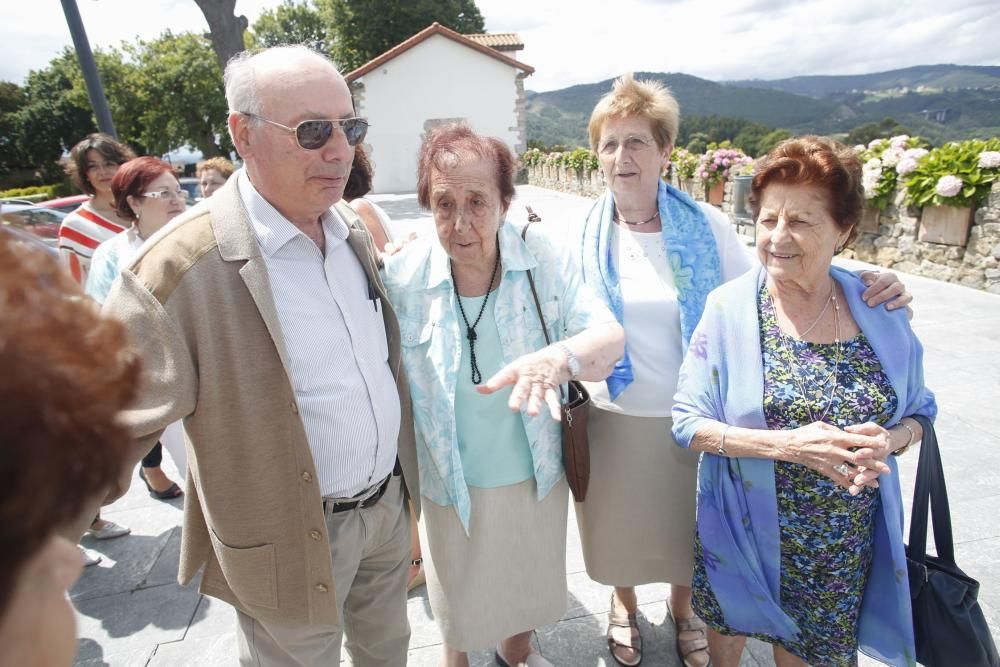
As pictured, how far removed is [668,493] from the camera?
90.2 inches

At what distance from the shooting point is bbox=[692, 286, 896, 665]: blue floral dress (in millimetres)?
1738

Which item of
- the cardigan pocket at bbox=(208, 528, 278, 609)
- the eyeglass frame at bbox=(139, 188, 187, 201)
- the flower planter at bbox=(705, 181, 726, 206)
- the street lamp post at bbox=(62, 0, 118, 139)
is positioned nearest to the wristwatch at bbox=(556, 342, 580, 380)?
the cardigan pocket at bbox=(208, 528, 278, 609)

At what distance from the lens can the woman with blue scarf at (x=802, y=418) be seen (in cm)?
174

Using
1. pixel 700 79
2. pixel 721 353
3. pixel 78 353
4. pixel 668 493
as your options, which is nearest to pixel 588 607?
pixel 668 493

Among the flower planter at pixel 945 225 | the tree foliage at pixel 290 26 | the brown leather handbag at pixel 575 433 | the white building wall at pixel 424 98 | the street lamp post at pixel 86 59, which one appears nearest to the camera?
the brown leather handbag at pixel 575 433

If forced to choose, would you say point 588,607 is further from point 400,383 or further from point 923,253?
point 923,253

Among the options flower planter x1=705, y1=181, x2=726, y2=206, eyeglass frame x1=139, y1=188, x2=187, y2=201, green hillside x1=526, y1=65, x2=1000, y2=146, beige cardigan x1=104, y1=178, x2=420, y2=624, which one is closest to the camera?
beige cardigan x1=104, y1=178, x2=420, y2=624

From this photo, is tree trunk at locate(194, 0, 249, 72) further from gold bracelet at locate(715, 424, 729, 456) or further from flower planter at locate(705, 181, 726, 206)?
gold bracelet at locate(715, 424, 729, 456)

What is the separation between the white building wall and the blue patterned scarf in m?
25.2

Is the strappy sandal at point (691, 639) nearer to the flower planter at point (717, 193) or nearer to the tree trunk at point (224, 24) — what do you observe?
the flower planter at point (717, 193)

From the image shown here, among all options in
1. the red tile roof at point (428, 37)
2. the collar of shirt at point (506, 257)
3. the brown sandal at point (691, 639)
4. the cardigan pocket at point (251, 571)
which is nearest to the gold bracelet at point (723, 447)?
the collar of shirt at point (506, 257)

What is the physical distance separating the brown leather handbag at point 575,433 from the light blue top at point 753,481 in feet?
1.06

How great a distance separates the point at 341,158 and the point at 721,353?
138 cm

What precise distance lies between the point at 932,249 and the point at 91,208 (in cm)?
916
